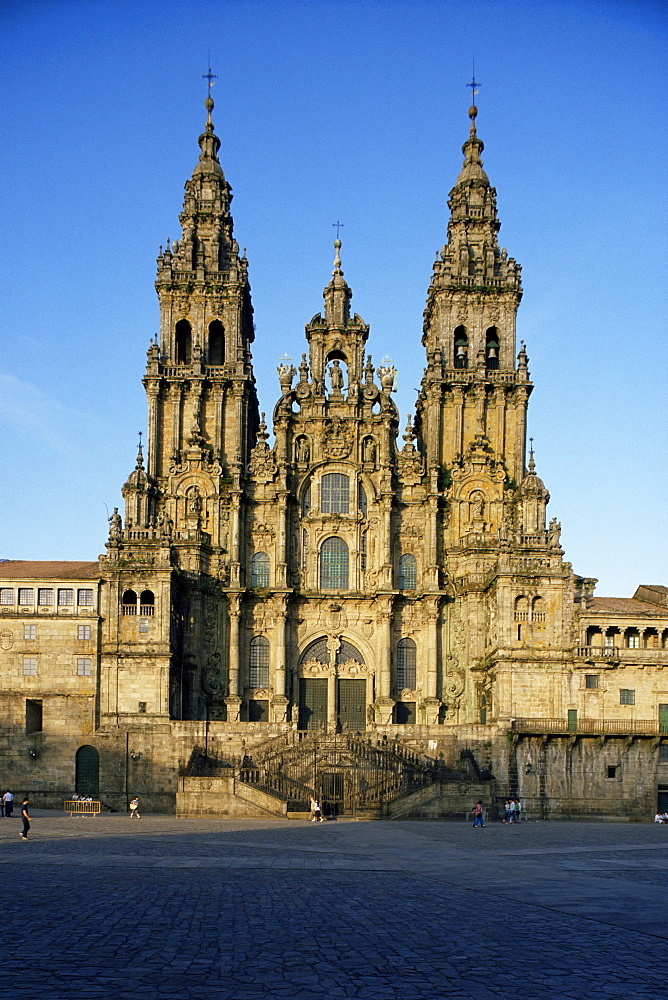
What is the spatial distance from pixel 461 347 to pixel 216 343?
52.3 ft

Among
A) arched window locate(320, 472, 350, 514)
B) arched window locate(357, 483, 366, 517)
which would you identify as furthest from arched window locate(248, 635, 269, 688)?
arched window locate(357, 483, 366, 517)

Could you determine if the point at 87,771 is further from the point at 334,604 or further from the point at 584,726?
the point at 584,726

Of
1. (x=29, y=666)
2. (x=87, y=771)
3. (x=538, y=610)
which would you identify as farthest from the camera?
(x=538, y=610)

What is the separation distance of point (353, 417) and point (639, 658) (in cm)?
2230

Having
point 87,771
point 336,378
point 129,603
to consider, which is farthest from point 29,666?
point 336,378

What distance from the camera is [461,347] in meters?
73.6

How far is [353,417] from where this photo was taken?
232 feet

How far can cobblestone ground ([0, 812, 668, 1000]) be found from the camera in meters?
14.5

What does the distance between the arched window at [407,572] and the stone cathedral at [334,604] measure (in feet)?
→ 0.45

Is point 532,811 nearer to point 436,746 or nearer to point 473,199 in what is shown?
point 436,746

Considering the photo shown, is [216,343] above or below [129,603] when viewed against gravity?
above

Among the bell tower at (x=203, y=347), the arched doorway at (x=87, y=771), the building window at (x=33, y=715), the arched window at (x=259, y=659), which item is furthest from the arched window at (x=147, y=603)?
the bell tower at (x=203, y=347)

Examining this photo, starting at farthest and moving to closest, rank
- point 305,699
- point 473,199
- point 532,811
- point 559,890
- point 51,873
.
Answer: point 473,199 → point 305,699 → point 532,811 → point 51,873 → point 559,890

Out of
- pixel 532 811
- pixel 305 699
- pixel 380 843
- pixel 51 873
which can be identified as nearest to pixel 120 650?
pixel 305 699
